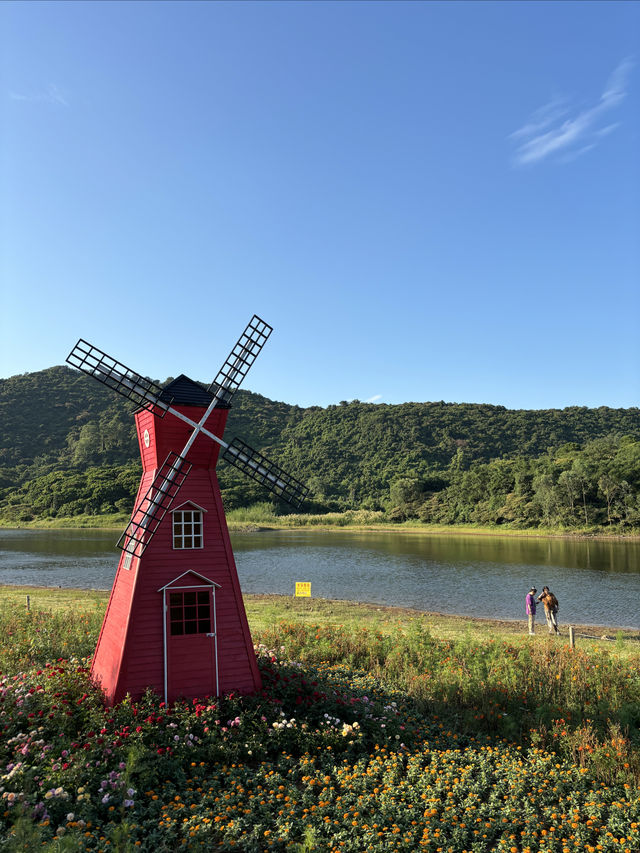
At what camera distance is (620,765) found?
306 inches

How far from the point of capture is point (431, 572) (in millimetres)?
34750

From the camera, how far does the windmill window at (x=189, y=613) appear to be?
980 centimetres

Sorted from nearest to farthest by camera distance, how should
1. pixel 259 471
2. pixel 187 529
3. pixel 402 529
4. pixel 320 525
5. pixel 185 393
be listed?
pixel 187 529, pixel 185 393, pixel 259 471, pixel 402 529, pixel 320 525

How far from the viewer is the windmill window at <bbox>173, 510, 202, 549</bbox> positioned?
10.2m

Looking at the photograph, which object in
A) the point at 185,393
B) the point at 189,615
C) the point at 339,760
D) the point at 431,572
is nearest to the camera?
the point at 339,760

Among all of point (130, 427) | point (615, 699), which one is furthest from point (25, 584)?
point (130, 427)

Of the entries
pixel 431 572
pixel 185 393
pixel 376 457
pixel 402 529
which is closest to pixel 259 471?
pixel 185 393

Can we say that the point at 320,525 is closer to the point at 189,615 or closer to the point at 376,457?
the point at 376,457

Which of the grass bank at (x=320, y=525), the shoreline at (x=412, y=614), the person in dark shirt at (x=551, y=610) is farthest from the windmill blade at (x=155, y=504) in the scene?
the grass bank at (x=320, y=525)

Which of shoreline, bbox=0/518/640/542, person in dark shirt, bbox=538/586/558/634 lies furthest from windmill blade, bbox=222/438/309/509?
shoreline, bbox=0/518/640/542

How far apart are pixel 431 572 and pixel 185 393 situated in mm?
27806

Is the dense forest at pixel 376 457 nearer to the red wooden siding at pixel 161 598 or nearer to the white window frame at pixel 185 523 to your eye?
the red wooden siding at pixel 161 598

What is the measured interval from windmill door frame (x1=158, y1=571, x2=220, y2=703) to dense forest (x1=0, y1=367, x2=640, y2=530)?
62.4 meters

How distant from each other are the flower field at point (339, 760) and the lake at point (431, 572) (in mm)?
12311
